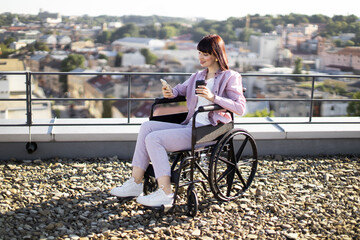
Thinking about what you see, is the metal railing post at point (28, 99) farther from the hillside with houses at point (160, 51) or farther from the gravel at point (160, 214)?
the hillside with houses at point (160, 51)

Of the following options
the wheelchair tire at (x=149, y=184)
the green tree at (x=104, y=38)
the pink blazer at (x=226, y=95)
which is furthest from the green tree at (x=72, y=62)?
the pink blazer at (x=226, y=95)

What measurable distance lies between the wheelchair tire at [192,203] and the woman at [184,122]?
131mm

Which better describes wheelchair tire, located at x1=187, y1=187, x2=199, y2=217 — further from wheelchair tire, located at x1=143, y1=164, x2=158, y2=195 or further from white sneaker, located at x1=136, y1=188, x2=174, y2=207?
wheelchair tire, located at x1=143, y1=164, x2=158, y2=195

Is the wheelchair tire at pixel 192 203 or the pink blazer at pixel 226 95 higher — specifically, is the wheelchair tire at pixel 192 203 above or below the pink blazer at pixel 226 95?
below

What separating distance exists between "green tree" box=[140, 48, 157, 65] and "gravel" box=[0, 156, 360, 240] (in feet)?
234

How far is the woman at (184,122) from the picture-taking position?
2.73 meters

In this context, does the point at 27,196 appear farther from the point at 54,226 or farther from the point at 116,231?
the point at 116,231

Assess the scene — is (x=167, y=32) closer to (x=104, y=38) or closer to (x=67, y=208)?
(x=104, y=38)

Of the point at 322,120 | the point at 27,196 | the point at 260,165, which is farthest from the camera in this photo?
the point at 322,120

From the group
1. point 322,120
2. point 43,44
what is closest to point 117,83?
point 43,44

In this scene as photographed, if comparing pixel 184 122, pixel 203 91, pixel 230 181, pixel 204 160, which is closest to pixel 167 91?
pixel 184 122

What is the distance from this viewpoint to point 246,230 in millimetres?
2631

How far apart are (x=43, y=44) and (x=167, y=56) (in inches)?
862

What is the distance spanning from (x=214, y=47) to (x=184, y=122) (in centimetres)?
57
